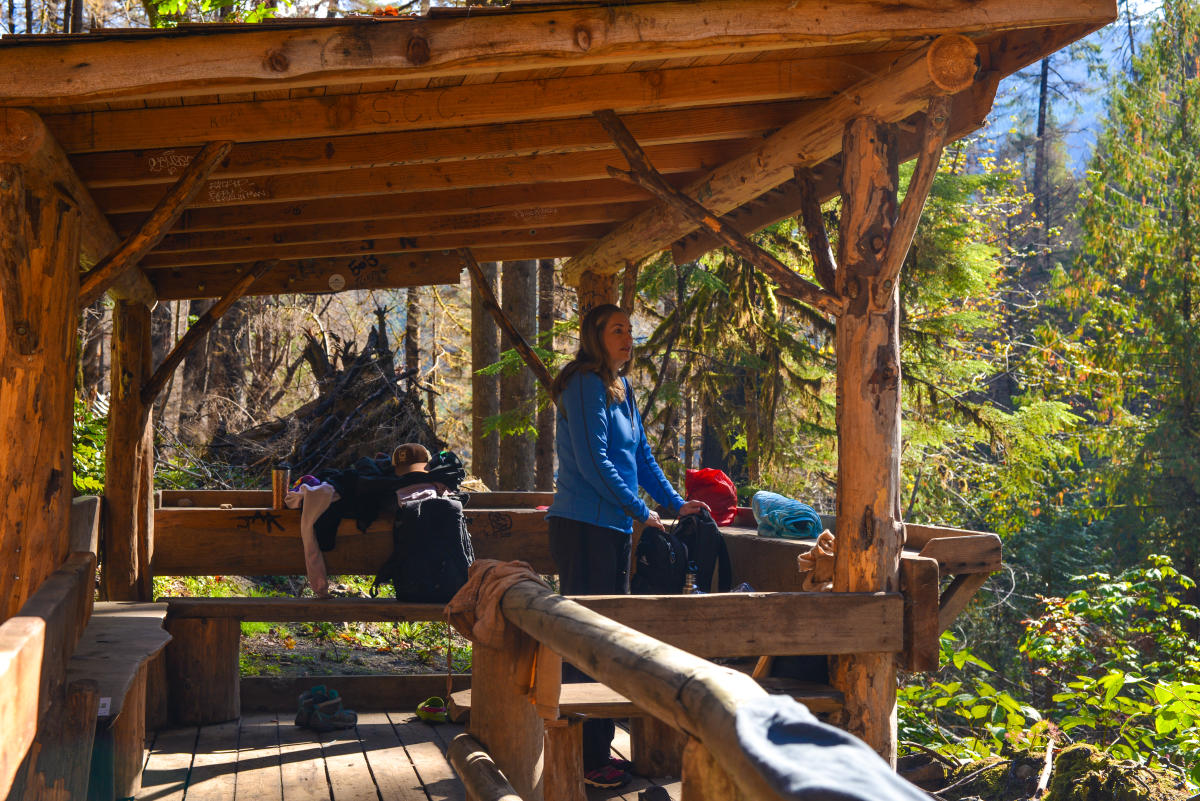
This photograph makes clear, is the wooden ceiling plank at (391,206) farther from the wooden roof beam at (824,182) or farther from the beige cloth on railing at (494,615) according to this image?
the beige cloth on railing at (494,615)

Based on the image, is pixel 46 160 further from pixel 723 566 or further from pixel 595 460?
pixel 723 566

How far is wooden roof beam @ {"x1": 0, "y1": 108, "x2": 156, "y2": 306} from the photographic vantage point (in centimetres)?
412

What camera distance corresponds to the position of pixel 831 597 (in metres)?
4.54

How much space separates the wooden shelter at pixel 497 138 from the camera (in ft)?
13.2

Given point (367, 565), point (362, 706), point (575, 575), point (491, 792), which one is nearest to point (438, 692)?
point (362, 706)

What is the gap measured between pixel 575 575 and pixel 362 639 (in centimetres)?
737

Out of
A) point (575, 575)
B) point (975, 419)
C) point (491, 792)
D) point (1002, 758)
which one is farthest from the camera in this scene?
point (975, 419)

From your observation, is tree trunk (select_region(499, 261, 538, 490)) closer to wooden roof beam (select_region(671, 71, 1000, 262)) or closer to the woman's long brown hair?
wooden roof beam (select_region(671, 71, 1000, 262))

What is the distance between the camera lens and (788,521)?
19.9 ft

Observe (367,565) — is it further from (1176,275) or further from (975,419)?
(1176,275)

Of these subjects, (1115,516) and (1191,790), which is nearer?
(1191,790)

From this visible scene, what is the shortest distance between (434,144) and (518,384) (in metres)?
7.45

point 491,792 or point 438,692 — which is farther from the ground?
point 491,792

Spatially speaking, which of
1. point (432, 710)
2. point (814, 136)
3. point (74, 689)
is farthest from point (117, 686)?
point (814, 136)
